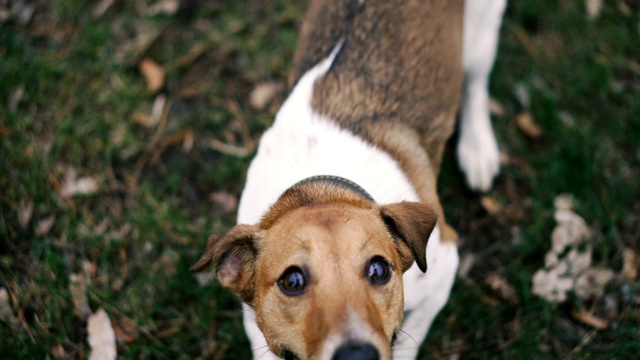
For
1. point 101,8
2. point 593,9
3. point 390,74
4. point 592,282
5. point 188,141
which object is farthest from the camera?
point 101,8

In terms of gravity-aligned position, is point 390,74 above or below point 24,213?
above

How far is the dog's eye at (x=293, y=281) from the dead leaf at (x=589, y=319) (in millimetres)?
2300

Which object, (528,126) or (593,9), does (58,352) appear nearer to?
(528,126)

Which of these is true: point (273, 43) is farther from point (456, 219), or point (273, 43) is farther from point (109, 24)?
point (456, 219)

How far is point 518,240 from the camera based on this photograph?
410 cm

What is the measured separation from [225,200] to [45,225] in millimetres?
1337

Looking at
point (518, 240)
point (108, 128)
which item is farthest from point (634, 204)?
point (108, 128)

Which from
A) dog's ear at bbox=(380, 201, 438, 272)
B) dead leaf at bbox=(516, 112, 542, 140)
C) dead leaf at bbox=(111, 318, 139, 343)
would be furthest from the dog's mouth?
dead leaf at bbox=(516, 112, 542, 140)

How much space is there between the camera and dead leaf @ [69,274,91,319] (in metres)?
3.80

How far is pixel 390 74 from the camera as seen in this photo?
323 centimetres

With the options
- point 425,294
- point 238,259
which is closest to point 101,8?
point 238,259

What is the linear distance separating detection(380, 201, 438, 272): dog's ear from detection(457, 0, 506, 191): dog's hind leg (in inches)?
66.4

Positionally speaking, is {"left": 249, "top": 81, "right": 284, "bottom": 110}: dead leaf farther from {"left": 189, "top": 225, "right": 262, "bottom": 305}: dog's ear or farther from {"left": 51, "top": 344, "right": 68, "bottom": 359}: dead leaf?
{"left": 51, "top": 344, "right": 68, "bottom": 359}: dead leaf

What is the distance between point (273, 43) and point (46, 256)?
2607 mm
